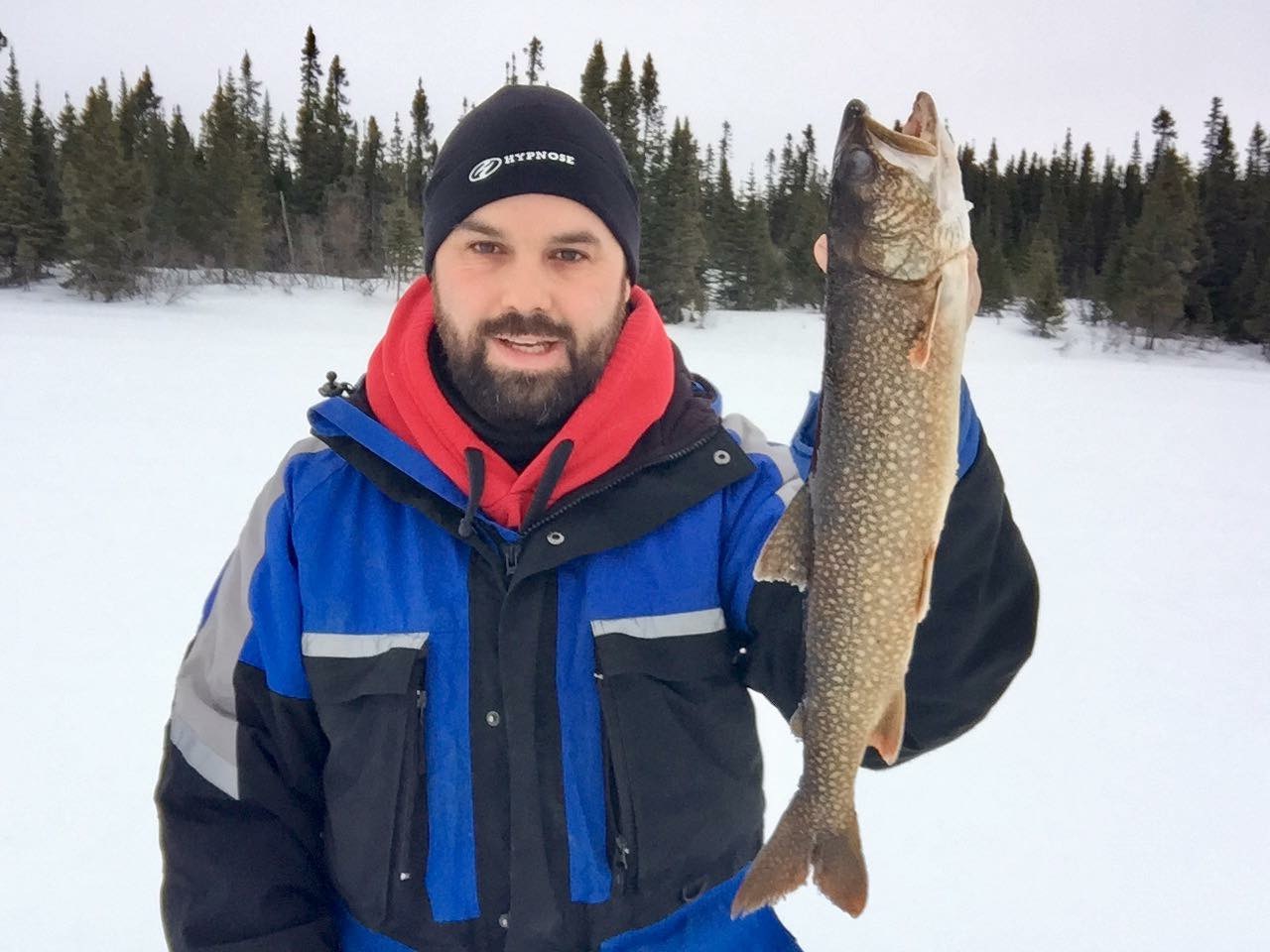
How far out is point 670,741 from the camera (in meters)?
1.94

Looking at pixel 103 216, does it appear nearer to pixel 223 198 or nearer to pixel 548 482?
pixel 223 198

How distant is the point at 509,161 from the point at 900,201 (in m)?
1.16

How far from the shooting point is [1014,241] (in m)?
47.2

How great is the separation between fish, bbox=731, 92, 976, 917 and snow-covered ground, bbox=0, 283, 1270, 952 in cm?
201

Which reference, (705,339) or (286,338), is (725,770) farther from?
(705,339)

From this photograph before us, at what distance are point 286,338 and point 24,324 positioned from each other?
490 cm

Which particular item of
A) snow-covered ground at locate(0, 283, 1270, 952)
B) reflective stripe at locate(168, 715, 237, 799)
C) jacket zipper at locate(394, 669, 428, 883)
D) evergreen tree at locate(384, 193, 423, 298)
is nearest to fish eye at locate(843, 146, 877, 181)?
A: jacket zipper at locate(394, 669, 428, 883)

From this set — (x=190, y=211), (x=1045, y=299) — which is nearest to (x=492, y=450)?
(x=1045, y=299)

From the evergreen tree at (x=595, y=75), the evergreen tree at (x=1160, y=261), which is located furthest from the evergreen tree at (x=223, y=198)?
the evergreen tree at (x=1160, y=261)

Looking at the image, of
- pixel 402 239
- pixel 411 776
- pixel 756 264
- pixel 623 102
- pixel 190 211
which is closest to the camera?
pixel 411 776

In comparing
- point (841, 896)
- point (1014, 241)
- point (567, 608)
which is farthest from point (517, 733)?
point (1014, 241)

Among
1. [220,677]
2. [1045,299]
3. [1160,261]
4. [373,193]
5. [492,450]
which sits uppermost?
[373,193]

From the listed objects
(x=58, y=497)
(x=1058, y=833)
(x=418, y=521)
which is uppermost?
(x=418, y=521)

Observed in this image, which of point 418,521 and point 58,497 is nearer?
point 418,521
